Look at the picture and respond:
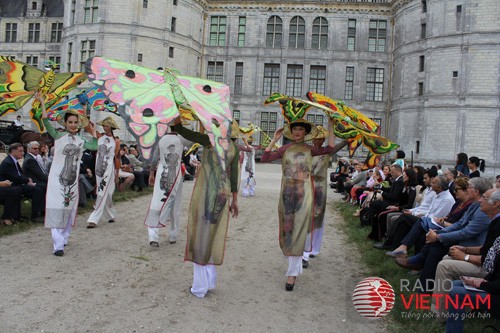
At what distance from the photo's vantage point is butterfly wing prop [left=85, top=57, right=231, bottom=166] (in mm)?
3658

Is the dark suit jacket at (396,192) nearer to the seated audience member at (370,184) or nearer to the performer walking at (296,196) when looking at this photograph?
the seated audience member at (370,184)

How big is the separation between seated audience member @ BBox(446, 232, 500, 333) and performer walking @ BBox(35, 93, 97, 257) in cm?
531

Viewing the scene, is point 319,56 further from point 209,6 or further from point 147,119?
point 147,119

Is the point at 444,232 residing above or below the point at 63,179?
below

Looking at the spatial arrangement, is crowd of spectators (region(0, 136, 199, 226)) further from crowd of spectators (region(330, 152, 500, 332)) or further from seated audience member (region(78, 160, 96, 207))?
crowd of spectators (region(330, 152, 500, 332))

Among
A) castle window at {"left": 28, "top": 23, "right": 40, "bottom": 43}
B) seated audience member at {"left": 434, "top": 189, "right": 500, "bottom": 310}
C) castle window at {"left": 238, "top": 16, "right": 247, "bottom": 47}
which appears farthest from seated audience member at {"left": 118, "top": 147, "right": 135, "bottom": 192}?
castle window at {"left": 28, "top": 23, "right": 40, "bottom": 43}

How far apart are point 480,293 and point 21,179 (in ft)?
27.5

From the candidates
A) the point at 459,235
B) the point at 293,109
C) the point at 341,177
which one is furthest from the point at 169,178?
the point at 341,177

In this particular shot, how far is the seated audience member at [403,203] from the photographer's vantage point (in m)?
8.20

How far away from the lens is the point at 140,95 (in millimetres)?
3959

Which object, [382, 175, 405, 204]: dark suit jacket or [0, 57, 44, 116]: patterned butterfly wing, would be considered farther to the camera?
[382, 175, 405, 204]: dark suit jacket

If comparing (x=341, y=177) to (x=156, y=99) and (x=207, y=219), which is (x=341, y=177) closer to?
(x=207, y=219)

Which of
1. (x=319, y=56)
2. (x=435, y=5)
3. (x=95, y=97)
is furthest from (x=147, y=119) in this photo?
(x=319, y=56)

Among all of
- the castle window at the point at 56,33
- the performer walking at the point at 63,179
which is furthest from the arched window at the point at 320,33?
the performer walking at the point at 63,179
